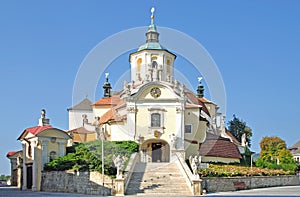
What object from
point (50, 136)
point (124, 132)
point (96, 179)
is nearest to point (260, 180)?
point (124, 132)

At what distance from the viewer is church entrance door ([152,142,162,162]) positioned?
157 feet

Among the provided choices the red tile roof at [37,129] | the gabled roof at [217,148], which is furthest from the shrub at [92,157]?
the gabled roof at [217,148]

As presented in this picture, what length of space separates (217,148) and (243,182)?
901cm

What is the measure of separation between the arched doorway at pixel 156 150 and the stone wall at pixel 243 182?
8.71m

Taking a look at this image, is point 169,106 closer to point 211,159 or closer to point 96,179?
point 211,159

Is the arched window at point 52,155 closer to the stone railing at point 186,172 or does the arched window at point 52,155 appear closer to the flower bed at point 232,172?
the stone railing at point 186,172

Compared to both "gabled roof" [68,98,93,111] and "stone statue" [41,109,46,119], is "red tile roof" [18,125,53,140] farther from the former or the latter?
"gabled roof" [68,98,93,111]

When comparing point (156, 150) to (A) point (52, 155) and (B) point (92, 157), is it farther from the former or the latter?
(A) point (52, 155)

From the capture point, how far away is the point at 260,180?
4362cm

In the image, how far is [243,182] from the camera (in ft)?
135

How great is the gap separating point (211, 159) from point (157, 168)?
10515mm

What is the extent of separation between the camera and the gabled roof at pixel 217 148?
48.8 metres

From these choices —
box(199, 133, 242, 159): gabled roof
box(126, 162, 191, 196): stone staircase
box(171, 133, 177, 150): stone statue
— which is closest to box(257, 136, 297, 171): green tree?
box(199, 133, 242, 159): gabled roof

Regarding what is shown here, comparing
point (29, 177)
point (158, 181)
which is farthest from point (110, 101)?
point (158, 181)
